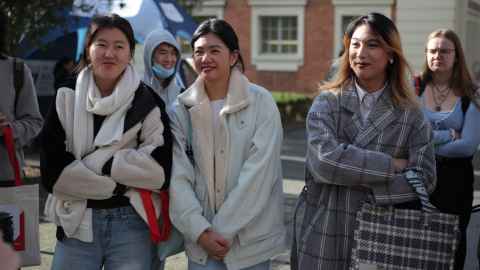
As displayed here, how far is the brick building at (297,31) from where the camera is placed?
968 inches

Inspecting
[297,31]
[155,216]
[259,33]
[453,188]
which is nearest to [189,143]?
[155,216]

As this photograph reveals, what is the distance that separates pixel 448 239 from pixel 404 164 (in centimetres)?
42

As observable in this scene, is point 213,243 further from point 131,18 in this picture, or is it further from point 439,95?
point 131,18

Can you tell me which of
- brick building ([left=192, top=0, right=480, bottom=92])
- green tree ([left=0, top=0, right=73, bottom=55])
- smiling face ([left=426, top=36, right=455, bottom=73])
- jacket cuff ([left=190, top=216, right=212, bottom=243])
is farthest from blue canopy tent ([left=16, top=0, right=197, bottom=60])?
brick building ([left=192, top=0, right=480, bottom=92])

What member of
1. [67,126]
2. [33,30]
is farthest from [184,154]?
[33,30]

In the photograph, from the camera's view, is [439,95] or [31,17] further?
[31,17]

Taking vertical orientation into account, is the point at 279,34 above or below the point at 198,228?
above

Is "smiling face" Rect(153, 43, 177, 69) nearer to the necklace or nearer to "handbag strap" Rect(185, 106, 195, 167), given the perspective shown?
"handbag strap" Rect(185, 106, 195, 167)

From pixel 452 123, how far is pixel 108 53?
2.45 m

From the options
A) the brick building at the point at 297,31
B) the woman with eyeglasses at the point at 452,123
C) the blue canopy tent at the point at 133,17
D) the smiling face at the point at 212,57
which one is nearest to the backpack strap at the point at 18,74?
the smiling face at the point at 212,57

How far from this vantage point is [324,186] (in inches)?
130

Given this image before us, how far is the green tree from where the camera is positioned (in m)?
9.52

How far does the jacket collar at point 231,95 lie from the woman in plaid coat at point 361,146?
0.35m

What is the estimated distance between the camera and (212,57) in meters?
3.31
